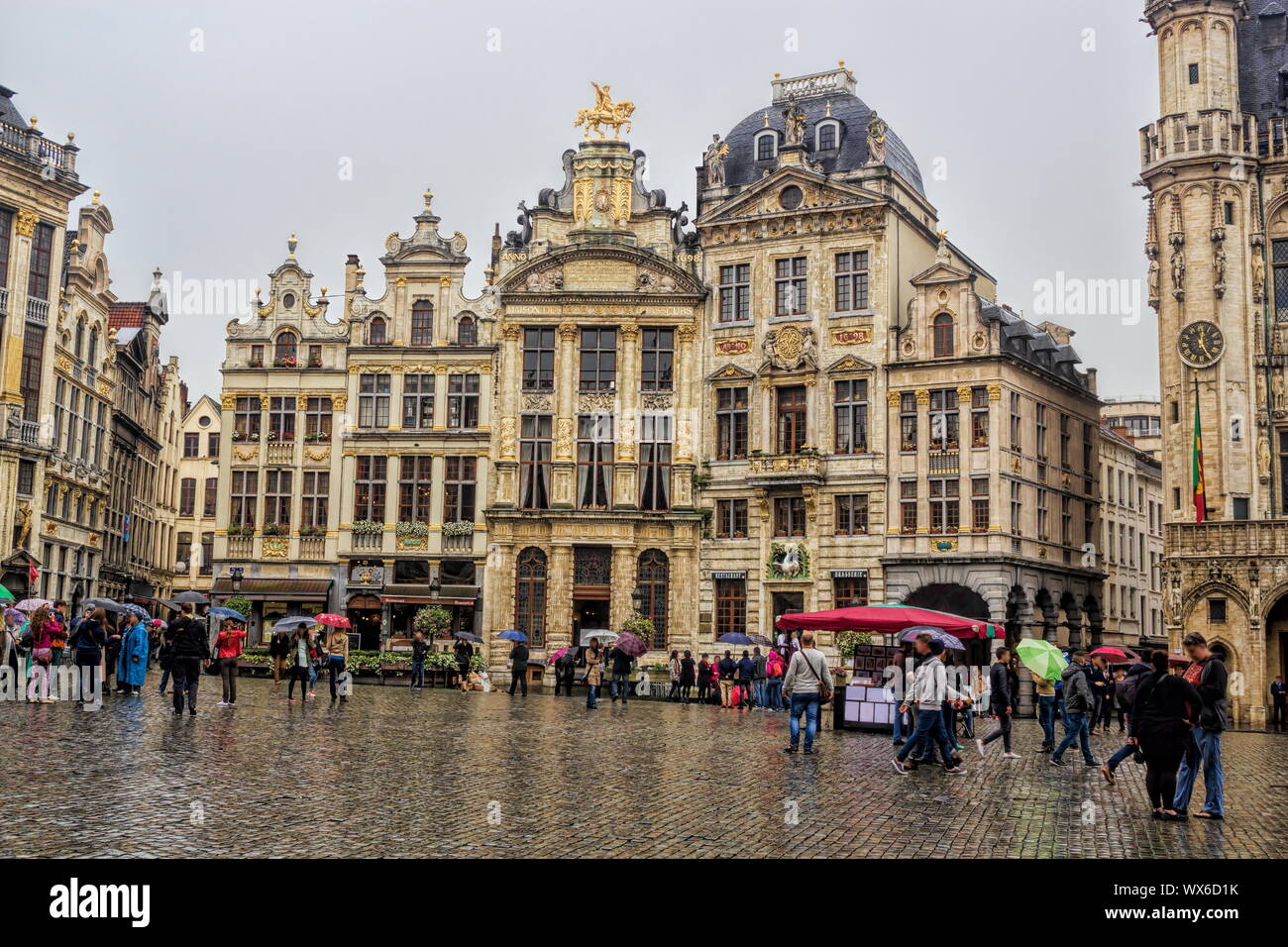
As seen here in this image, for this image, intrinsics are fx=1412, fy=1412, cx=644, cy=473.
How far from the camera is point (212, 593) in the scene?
177 ft

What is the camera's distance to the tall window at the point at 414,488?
54406 millimetres

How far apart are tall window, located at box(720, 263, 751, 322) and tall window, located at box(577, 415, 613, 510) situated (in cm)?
608

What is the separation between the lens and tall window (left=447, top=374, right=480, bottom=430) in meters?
54.7

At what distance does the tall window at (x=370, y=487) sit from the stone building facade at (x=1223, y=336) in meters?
28.5

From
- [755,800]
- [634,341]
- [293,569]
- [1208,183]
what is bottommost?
[755,800]

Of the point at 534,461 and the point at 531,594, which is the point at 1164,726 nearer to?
the point at 531,594

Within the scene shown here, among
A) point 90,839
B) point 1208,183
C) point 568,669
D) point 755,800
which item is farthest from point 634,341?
point 90,839

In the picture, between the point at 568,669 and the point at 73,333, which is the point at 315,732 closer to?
the point at 568,669

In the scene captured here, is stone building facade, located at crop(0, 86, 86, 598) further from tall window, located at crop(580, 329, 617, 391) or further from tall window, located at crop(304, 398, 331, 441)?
tall window, located at crop(580, 329, 617, 391)

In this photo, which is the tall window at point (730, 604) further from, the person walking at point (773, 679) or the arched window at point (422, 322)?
the arched window at point (422, 322)

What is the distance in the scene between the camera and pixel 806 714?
22.0m

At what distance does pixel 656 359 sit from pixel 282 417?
583 inches

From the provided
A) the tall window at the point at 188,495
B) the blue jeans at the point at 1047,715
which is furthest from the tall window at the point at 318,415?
the blue jeans at the point at 1047,715
